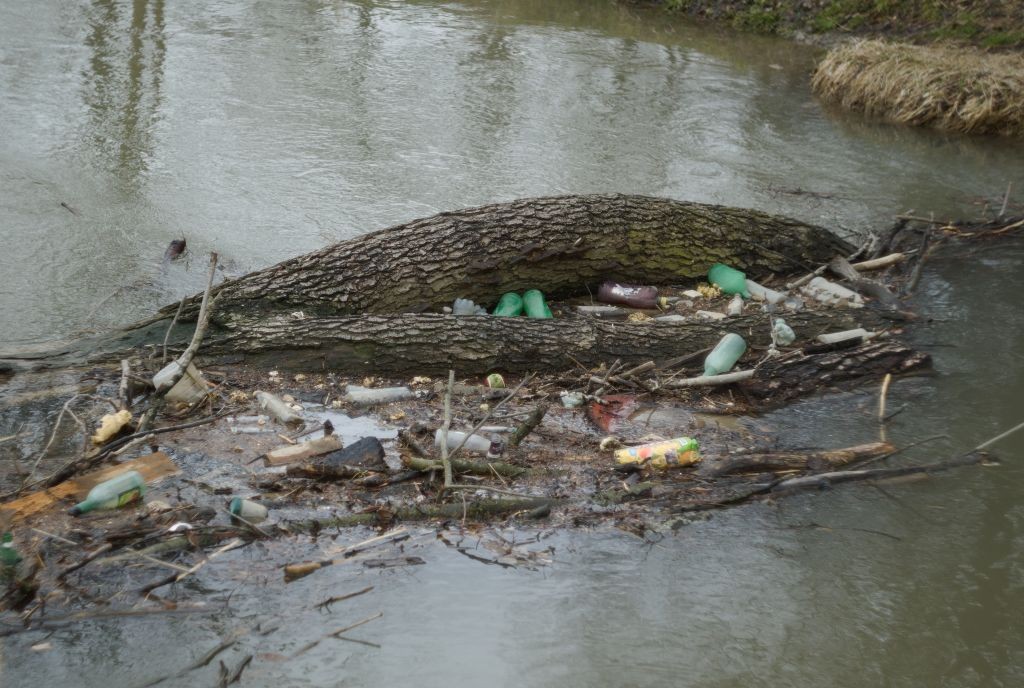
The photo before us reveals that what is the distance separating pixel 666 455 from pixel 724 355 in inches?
41.2

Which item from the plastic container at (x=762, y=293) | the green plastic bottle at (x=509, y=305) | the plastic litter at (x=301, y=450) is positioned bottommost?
the plastic litter at (x=301, y=450)

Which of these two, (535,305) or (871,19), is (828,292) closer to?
(535,305)

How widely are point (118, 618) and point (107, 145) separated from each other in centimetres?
523

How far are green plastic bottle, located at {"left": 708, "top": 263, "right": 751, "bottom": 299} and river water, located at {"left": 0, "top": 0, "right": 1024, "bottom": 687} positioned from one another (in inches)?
42.5

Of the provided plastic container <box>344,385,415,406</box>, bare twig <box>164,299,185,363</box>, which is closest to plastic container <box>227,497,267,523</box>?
plastic container <box>344,385,415,406</box>

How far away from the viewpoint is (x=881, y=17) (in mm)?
12953

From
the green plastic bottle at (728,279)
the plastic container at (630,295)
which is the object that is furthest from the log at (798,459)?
the green plastic bottle at (728,279)

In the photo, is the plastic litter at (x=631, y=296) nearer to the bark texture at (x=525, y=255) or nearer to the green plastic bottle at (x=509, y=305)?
the bark texture at (x=525, y=255)

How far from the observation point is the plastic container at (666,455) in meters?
4.00

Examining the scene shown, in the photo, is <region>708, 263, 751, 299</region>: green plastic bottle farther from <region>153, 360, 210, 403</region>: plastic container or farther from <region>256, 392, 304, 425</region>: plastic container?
<region>153, 360, 210, 403</region>: plastic container

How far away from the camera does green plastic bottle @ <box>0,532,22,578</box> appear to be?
9.84 feet

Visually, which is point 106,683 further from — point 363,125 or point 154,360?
point 363,125

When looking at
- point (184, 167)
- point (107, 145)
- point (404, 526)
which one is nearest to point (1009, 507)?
point (404, 526)

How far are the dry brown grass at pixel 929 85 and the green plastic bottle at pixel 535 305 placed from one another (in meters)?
5.91
